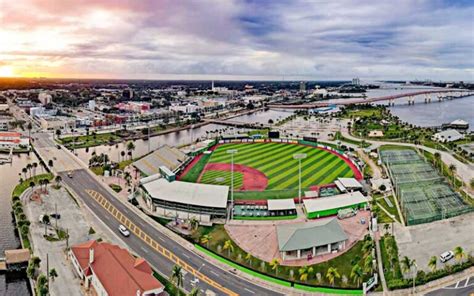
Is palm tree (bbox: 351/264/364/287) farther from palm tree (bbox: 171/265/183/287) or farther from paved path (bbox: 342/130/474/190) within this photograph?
paved path (bbox: 342/130/474/190)

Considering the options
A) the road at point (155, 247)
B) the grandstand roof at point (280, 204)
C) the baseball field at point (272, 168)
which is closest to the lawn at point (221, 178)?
the baseball field at point (272, 168)

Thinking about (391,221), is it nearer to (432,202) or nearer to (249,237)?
(432,202)

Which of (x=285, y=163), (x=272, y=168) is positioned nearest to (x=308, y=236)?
(x=272, y=168)

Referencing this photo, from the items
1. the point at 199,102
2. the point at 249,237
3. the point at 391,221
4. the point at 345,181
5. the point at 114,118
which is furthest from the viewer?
the point at 199,102

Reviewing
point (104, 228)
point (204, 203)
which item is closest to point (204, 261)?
point (204, 203)

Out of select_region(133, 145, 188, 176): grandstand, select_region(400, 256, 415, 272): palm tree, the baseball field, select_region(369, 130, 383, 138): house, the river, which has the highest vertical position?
select_region(369, 130, 383, 138): house

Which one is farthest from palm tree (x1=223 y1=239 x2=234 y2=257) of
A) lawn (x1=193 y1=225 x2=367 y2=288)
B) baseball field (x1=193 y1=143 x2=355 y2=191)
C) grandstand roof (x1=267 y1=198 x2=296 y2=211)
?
baseball field (x1=193 y1=143 x2=355 y2=191)
